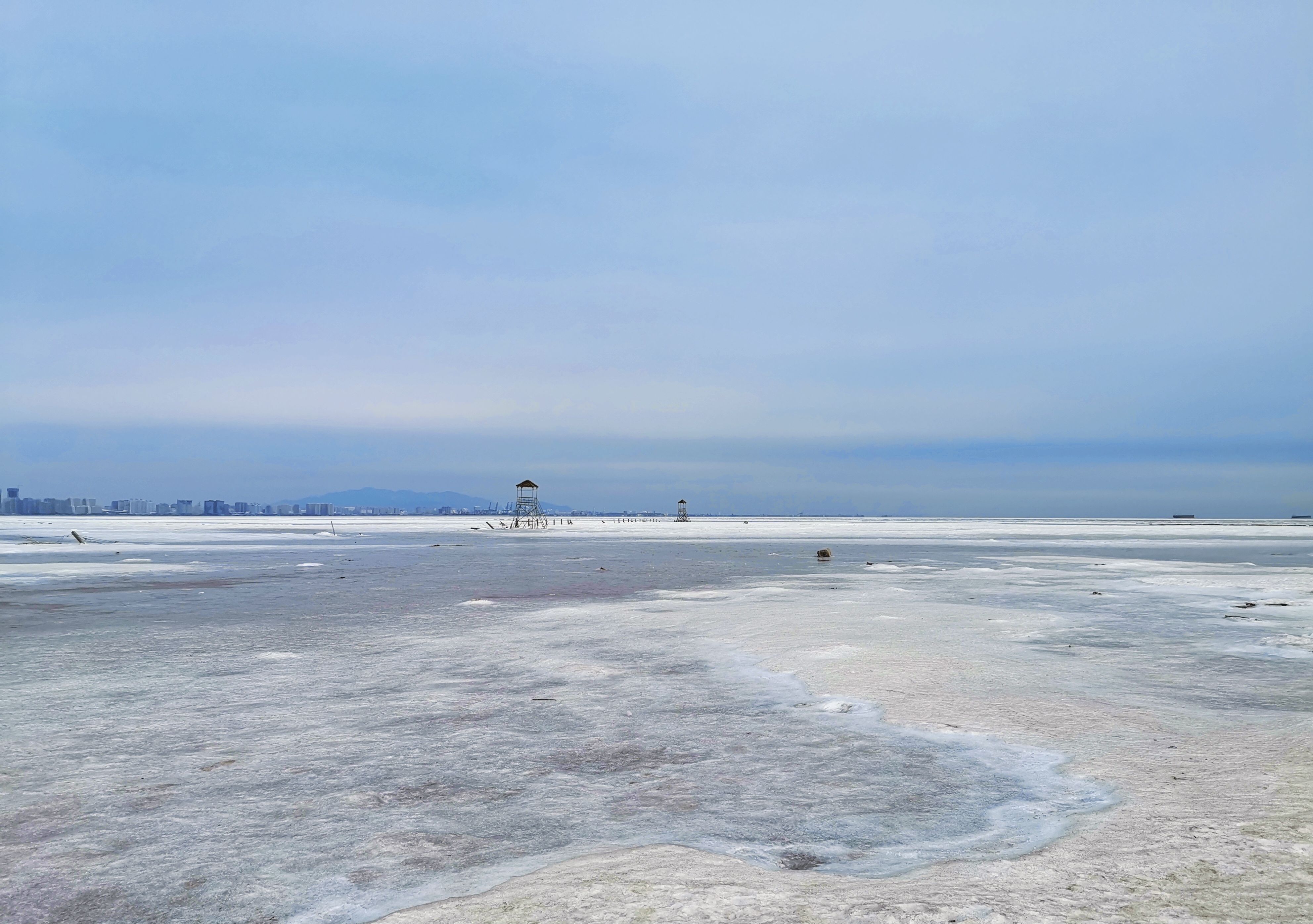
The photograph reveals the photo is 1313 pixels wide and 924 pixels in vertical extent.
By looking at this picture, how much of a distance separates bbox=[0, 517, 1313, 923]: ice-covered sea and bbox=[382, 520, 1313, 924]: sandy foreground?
19 cm

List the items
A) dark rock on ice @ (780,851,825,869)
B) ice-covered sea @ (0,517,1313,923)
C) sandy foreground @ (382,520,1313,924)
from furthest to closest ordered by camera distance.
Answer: ice-covered sea @ (0,517,1313,923), dark rock on ice @ (780,851,825,869), sandy foreground @ (382,520,1313,924)

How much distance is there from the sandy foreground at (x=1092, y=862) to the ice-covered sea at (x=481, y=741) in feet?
0.61

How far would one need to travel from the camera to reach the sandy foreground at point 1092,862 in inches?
124

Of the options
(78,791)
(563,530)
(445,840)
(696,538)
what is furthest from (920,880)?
(563,530)

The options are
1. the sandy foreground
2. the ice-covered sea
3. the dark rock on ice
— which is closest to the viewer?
the sandy foreground

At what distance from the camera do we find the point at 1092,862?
11.7ft

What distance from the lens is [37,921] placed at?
3.21 m

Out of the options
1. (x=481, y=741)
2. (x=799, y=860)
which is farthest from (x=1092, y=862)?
(x=481, y=741)

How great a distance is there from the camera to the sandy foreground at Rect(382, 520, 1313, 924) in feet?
10.3

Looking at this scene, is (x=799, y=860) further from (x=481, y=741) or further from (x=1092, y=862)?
(x=481, y=741)

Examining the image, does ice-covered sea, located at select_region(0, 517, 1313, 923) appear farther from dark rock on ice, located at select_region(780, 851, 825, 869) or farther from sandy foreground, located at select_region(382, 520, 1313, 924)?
sandy foreground, located at select_region(382, 520, 1313, 924)

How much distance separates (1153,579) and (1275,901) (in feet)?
62.5

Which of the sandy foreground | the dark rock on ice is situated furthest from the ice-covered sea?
the sandy foreground

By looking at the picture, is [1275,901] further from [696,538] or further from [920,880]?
[696,538]
